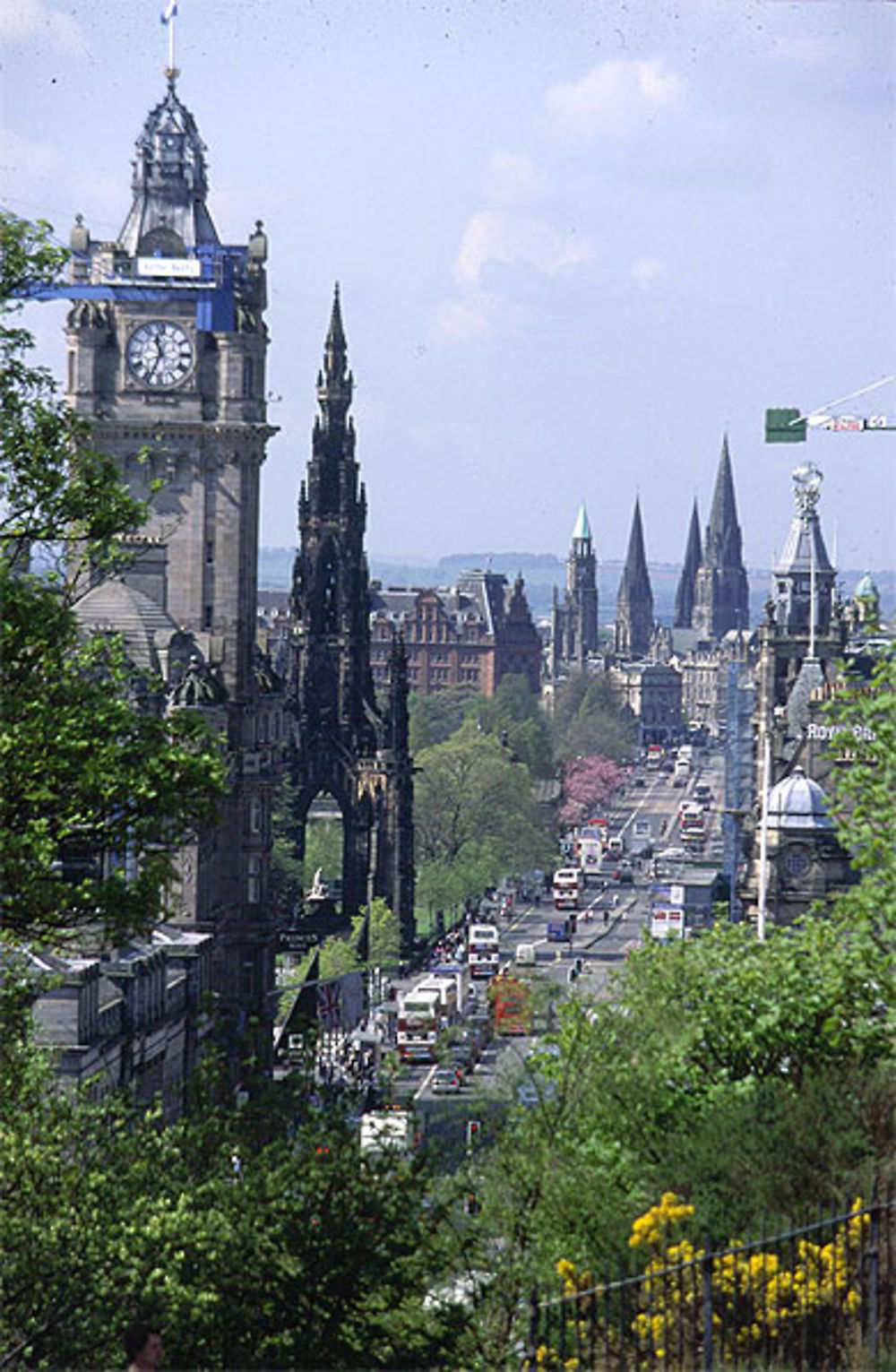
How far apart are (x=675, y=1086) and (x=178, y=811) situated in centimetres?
995

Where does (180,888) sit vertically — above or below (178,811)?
below

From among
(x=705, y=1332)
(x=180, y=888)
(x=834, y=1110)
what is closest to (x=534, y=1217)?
(x=834, y=1110)

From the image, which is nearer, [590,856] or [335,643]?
[335,643]

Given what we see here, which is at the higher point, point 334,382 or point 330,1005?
point 334,382

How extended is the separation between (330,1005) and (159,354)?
19.5 m

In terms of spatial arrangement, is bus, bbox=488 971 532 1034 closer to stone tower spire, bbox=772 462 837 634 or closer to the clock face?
the clock face

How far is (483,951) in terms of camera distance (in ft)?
395

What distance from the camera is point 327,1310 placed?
2823 cm

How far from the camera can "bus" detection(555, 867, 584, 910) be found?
150 meters

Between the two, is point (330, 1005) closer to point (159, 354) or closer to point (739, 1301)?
point (159, 354)

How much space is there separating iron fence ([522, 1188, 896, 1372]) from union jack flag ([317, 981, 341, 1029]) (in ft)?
189

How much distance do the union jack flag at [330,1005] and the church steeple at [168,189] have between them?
2128 cm

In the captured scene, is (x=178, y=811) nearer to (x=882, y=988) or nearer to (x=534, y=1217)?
(x=534, y=1217)

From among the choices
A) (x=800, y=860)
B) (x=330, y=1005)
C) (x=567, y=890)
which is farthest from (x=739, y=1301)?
(x=567, y=890)
